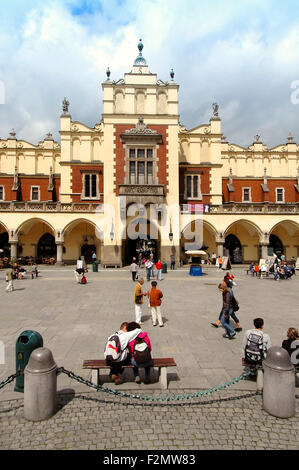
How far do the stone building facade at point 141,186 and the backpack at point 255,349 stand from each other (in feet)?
71.2

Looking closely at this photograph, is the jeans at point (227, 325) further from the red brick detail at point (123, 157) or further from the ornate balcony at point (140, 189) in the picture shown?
the red brick detail at point (123, 157)

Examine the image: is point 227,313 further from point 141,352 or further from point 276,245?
point 276,245

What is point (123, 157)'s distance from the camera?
89.8 ft

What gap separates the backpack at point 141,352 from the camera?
5117 mm

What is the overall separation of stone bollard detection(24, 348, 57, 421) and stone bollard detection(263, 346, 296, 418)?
3.30m

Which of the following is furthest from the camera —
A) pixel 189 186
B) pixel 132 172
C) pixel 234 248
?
pixel 234 248

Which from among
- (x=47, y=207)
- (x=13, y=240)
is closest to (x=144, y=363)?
(x=47, y=207)

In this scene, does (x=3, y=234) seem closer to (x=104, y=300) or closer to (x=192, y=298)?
(x=104, y=300)

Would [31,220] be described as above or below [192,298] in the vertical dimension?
above

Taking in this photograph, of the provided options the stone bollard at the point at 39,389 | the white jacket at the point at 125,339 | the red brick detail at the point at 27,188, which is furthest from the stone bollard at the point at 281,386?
the red brick detail at the point at 27,188

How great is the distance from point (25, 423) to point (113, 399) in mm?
1366

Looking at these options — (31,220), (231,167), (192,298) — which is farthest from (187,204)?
(192,298)

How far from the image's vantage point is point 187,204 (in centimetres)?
2886

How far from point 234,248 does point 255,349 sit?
92.3 ft
